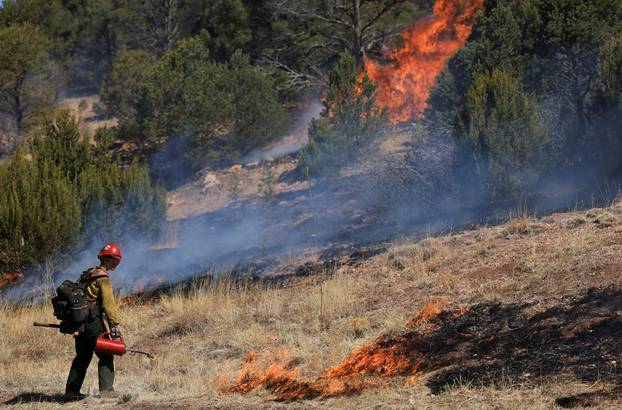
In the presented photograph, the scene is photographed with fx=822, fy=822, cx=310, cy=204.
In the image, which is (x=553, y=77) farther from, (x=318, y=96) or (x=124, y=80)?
(x=124, y=80)

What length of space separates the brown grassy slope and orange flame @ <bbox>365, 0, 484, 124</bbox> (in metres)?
13.7

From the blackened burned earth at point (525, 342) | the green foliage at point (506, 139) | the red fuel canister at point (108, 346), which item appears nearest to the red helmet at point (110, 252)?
the red fuel canister at point (108, 346)

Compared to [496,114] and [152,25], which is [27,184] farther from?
[152,25]

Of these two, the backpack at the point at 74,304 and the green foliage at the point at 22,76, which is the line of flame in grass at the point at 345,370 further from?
the green foliage at the point at 22,76

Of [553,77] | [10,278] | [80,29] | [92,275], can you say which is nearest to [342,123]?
[553,77]

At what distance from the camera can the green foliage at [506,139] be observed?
17031mm

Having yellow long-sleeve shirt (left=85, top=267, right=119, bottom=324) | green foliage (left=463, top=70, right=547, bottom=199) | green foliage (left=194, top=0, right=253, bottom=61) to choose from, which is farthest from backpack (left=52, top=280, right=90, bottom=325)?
green foliage (left=194, top=0, right=253, bottom=61)

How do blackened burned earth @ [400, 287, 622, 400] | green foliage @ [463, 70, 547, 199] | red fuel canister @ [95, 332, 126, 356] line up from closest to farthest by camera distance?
blackened burned earth @ [400, 287, 622, 400], red fuel canister @ [95, 332, 126, 356], green foliage @ [463, 70, 547, 199]

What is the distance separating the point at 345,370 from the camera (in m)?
8.73

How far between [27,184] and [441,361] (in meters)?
10.8

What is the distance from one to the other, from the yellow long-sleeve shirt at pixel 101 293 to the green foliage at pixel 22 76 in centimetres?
2875

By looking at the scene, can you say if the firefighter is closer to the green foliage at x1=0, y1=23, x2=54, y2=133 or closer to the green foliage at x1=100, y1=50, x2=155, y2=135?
the green foliage at x1=100, y1=50, x2=155, y2=135

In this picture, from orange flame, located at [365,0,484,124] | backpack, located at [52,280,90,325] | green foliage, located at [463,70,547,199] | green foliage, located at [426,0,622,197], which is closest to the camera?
backpack, located at [52,280,90,325]

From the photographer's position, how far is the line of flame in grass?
798 centimetres
